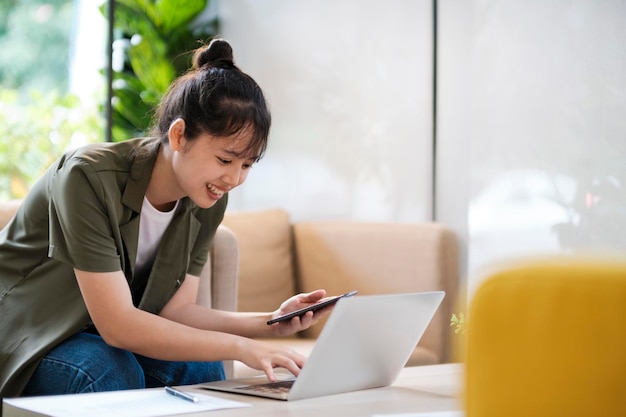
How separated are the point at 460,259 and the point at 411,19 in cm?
97

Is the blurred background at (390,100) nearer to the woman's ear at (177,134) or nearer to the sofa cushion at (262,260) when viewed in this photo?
the sofa cushion at (262,260)

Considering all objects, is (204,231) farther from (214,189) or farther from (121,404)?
(121,404)

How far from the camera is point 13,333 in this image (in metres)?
1.86

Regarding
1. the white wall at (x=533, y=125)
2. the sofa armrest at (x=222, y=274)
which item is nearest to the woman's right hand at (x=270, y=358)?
the sofa armrest at (x=222, y=274)

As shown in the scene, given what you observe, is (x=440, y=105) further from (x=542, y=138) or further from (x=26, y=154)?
(x=26, y=154)

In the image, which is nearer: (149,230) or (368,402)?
(368,402)

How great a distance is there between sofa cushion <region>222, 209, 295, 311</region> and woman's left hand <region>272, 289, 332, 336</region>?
1.47 meters

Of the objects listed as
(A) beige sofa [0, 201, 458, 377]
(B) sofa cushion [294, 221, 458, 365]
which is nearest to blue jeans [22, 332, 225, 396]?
(A) beige sofa [0, 201, 458, 377]

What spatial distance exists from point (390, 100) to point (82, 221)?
202cm

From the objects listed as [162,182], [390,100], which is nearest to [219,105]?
[162,182]

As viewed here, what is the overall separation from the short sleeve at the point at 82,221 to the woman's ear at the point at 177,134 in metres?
0.17

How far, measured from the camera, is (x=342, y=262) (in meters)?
3.34

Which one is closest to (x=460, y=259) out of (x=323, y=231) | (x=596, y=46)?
(x=323, y=231)

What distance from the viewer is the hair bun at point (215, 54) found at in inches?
76.4
